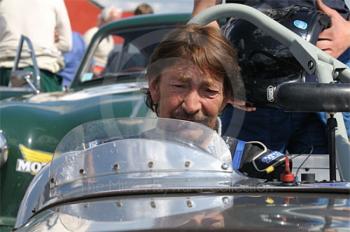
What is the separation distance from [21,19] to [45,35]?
315 mm

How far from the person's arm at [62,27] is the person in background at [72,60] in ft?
1.40

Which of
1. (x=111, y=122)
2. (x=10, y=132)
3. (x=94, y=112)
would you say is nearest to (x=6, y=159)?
(x=10, y=132)

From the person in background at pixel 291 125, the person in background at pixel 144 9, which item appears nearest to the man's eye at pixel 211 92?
the person in background at pixel 291 125

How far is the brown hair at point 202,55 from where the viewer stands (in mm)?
2564

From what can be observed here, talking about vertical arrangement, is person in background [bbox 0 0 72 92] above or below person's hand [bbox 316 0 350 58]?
above

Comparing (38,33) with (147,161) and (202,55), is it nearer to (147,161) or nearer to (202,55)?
(202,55)

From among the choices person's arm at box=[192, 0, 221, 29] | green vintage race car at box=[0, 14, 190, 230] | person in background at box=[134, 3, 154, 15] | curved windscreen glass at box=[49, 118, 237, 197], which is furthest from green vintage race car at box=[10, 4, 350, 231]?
person in background at box=[134, 3, 154, 15]

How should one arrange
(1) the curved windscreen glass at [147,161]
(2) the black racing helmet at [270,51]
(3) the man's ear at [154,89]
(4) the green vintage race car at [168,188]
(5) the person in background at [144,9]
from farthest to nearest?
(5) the person in background at [144,9] → (2) the black racing helmet at [270,51] → (3) the man's ear at [154,89] → (1) the curved windscreen glass at [147,161] → (4) the green vintage race car at [168,188]

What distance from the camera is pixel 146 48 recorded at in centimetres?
604

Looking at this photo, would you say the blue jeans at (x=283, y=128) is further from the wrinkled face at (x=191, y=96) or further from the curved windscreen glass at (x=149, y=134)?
the curved windscreen glass at (x=149, y=134)

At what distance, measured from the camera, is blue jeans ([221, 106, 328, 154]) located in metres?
3.10

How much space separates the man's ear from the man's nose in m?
0.15

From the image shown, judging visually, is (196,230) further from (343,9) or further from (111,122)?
(343,9)

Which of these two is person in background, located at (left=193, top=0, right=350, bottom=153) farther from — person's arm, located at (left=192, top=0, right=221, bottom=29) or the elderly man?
the elderly man
